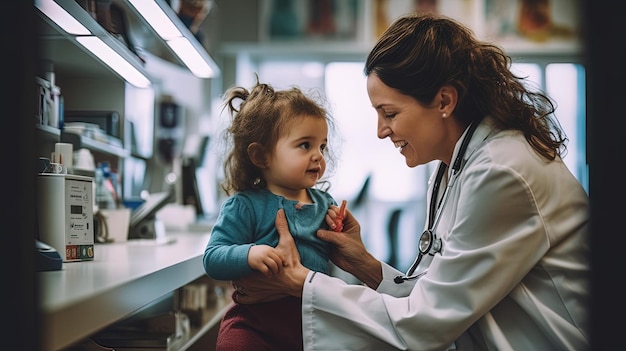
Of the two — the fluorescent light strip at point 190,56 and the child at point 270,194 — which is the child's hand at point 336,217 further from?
the fluorescent light strip at point 190,56

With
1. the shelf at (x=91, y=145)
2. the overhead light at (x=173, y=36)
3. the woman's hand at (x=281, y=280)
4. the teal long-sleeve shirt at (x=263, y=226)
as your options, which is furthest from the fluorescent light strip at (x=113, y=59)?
the woman's hand at (x=281, y=280)

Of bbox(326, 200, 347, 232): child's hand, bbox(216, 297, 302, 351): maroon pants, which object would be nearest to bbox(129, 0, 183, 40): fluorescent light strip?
bbox(326, 200, 347, 232): child's hand

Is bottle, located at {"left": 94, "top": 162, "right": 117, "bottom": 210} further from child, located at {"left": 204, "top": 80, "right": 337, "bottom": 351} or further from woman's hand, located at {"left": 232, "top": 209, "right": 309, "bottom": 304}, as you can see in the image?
woman's hand, located at {"left": 232, "top": 209, "right": 309, "bottom": 304}

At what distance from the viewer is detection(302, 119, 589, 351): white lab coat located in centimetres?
130

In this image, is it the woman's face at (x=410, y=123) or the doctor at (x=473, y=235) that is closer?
the doctor at (x=473, y=235)

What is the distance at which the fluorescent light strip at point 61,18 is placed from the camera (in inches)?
63.7

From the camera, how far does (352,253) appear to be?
1.70 m

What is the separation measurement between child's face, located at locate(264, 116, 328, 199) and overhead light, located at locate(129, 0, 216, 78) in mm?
684

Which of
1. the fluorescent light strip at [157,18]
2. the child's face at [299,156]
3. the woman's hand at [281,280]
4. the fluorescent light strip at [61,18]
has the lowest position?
the woman's hand at [281,280]

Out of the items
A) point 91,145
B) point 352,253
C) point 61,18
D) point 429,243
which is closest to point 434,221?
point 429,243

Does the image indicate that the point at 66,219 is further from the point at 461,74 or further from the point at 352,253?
the point at 461,74

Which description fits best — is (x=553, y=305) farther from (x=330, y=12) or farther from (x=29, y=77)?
(x=330, y=12)

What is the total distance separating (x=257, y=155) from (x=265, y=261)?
37cm

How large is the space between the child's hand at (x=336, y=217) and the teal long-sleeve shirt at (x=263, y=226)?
0.05 ft
